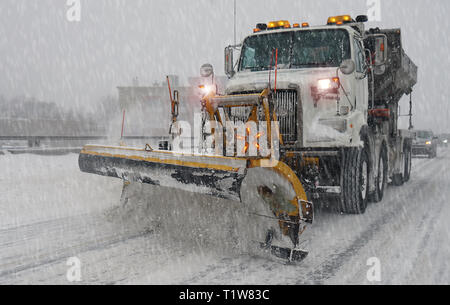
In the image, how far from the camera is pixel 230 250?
14.5ft

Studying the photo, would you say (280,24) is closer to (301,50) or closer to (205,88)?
(301,50)

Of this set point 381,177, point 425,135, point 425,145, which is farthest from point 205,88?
point 425,135

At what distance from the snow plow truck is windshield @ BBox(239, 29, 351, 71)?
0.02 metres

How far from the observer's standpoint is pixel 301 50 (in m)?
6.64

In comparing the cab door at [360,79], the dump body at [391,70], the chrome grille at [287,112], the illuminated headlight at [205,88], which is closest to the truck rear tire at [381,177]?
the dump body at [391,70]

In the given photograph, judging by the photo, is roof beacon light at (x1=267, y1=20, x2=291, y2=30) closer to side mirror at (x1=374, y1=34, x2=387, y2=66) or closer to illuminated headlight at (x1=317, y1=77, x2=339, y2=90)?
side mirror at (x1=374, y1=34, x2=387, y2=66)

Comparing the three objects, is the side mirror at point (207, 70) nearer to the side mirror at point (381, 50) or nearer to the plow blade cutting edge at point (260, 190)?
the side mirror at point (381, 50)

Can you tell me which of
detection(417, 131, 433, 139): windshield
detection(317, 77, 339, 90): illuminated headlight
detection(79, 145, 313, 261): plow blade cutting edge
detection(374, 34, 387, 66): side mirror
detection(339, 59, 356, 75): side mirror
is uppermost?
detection(374, 34, 387, 66): side mirror

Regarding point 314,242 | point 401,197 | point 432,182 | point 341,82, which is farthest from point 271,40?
point 432,182

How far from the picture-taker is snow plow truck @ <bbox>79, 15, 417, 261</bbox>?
4.06 metres

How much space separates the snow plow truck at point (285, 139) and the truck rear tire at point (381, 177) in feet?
0.07

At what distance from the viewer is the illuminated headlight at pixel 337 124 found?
5.88m

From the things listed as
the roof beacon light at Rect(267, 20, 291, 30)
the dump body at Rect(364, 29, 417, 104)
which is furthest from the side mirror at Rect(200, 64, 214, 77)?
the dump body at Rect(364, 29, 417, 104)

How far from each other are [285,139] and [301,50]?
1704 millimetres
